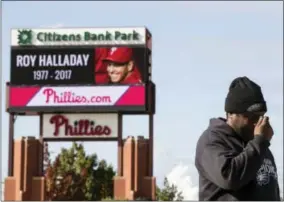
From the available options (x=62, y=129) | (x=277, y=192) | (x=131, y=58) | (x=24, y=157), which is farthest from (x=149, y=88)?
(x=277, y=192)

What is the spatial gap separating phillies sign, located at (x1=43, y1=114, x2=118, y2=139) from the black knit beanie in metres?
48.2

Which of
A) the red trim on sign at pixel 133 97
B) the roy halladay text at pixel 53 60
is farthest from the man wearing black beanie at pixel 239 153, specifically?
the roy halladay text at pixel 53 60

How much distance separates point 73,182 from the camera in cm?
5934

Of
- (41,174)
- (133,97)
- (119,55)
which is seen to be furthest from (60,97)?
(41,174)

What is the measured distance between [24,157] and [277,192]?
52.0 metres

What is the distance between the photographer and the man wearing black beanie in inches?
162

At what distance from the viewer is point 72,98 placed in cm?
5322

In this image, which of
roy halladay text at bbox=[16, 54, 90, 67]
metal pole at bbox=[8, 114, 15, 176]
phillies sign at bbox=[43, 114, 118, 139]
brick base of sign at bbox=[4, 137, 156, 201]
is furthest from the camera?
metal pole at bbox=[8, 114, 15, 176]

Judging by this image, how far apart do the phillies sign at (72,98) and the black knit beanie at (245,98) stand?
4723 cm

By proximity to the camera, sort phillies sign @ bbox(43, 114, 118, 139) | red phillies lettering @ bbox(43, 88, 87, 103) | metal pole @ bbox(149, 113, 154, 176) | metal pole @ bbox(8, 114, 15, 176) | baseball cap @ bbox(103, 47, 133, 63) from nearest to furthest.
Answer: metal pole @ bbox(149, 113, 154, 176)
phillies sign @ bbox(43, 114, 118, 139)
baseball cap @ bbox(103, 47, 133, 63)
red phillies lettering @ bbox(43, 88, 87, 103)
metal pole @ bbox(8, 114, 15, 176)

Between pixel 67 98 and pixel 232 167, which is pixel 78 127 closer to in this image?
pixel 67 98

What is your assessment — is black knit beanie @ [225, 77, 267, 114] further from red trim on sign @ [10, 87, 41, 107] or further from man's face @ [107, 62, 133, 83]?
red trim on sign @ [10, 87, 41, 107]

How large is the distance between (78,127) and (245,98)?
1940 inches

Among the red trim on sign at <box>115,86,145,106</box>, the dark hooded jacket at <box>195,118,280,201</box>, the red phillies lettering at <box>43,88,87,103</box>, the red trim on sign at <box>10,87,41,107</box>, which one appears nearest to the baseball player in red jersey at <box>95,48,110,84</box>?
the red trim on sign at <box>115,86,145,106</box>
